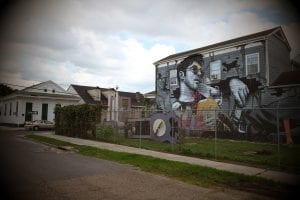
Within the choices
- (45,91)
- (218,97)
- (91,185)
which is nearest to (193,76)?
(218,97)

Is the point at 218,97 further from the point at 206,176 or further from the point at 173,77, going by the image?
the point at 206,176

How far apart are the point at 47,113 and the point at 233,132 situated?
28031mm

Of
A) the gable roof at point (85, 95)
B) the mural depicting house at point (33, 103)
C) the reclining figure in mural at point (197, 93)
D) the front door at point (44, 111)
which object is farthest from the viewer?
the gable roof at point (85, 95)

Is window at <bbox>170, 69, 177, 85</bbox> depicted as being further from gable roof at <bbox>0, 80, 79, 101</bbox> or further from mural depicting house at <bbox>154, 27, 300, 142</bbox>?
gable roof at <bbox>0, 80, 79, 101</bbox>

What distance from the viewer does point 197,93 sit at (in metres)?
24.7

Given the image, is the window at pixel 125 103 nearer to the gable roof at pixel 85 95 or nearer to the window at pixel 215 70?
the gable roof at pixel 85 95

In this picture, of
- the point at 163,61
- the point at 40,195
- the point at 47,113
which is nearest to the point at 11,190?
the point at 40,195

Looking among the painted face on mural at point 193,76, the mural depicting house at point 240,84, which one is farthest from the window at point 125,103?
the painted face on mural at point 193,76

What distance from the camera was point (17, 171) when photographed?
8.55 meters

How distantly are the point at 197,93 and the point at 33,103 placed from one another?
24505 millimetres

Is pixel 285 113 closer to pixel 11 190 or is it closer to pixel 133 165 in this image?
pixel 133 165

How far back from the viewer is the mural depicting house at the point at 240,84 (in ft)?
63.0

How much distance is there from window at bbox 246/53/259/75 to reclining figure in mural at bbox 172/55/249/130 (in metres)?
1.17

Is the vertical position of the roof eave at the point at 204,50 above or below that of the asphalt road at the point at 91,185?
above
